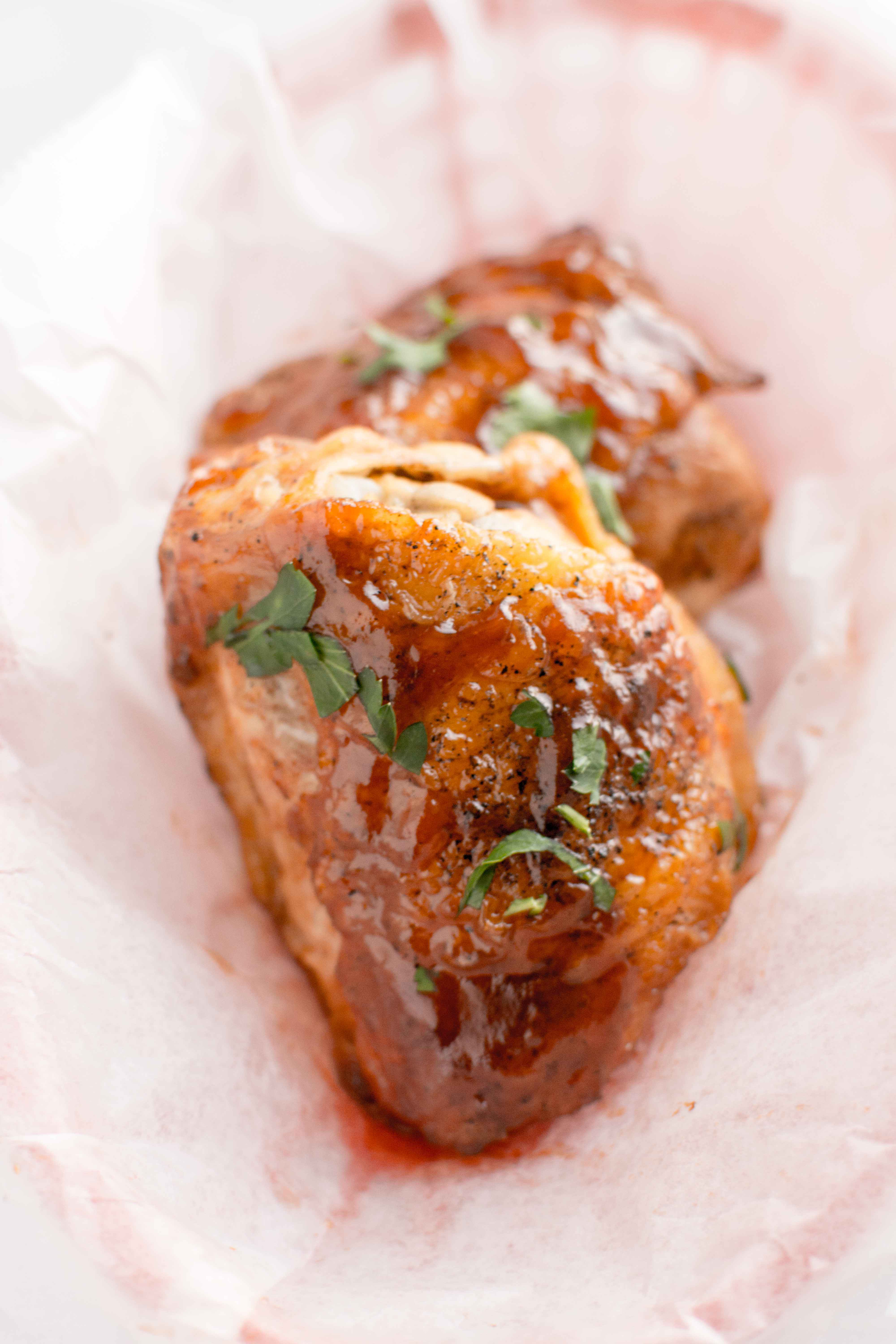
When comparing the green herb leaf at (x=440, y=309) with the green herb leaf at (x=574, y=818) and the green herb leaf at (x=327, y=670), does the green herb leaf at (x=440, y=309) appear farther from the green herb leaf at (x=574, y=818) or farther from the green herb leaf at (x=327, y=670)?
the green herb leaf at (x=574, y=818)

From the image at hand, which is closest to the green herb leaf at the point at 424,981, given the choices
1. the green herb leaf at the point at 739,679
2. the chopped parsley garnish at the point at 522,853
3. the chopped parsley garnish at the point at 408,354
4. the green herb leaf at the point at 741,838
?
the chopped parsley garnish at the point at 522,853

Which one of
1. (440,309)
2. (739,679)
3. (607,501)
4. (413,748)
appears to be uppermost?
(440,309)

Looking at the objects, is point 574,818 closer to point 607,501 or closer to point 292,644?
point 292,644

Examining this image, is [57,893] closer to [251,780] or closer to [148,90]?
[251,780]

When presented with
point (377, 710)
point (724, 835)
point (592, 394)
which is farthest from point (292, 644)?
point (592, 394)

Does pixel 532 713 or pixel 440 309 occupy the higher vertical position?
pixel 440 309

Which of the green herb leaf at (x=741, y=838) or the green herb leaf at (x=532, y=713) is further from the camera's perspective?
the green herb leaf at (x=741, y=838)
